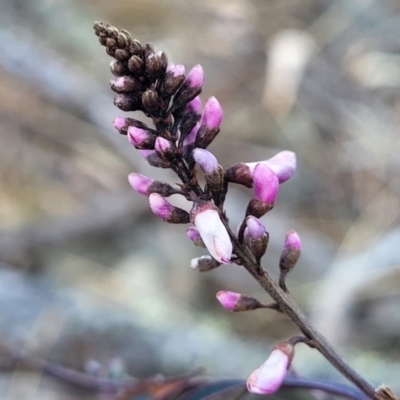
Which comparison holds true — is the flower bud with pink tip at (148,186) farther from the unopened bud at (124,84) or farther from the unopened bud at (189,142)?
the unopened bud at (124,84)

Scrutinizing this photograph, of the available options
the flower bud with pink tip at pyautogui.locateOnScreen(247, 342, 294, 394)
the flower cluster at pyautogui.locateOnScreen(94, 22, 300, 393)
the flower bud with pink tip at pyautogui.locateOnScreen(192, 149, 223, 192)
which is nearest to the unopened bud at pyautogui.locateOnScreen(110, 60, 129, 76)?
the flower cluster at pyautogui.locateOnScreen(94, 22, 300, 393)

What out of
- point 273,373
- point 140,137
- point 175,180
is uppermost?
point 175,180

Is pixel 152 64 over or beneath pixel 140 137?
over

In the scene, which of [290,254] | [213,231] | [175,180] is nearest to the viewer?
[213,231]

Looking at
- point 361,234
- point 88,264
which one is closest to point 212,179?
point 361,234

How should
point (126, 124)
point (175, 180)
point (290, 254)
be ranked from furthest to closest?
point (175, 180)
point (290, 254)
point (126, 124)

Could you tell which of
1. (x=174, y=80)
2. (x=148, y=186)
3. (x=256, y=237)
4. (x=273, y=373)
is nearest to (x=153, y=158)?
(x=148, y=186)

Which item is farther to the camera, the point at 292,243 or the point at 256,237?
the point at 292,243

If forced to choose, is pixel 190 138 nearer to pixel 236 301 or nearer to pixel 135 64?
pixel 135 64
